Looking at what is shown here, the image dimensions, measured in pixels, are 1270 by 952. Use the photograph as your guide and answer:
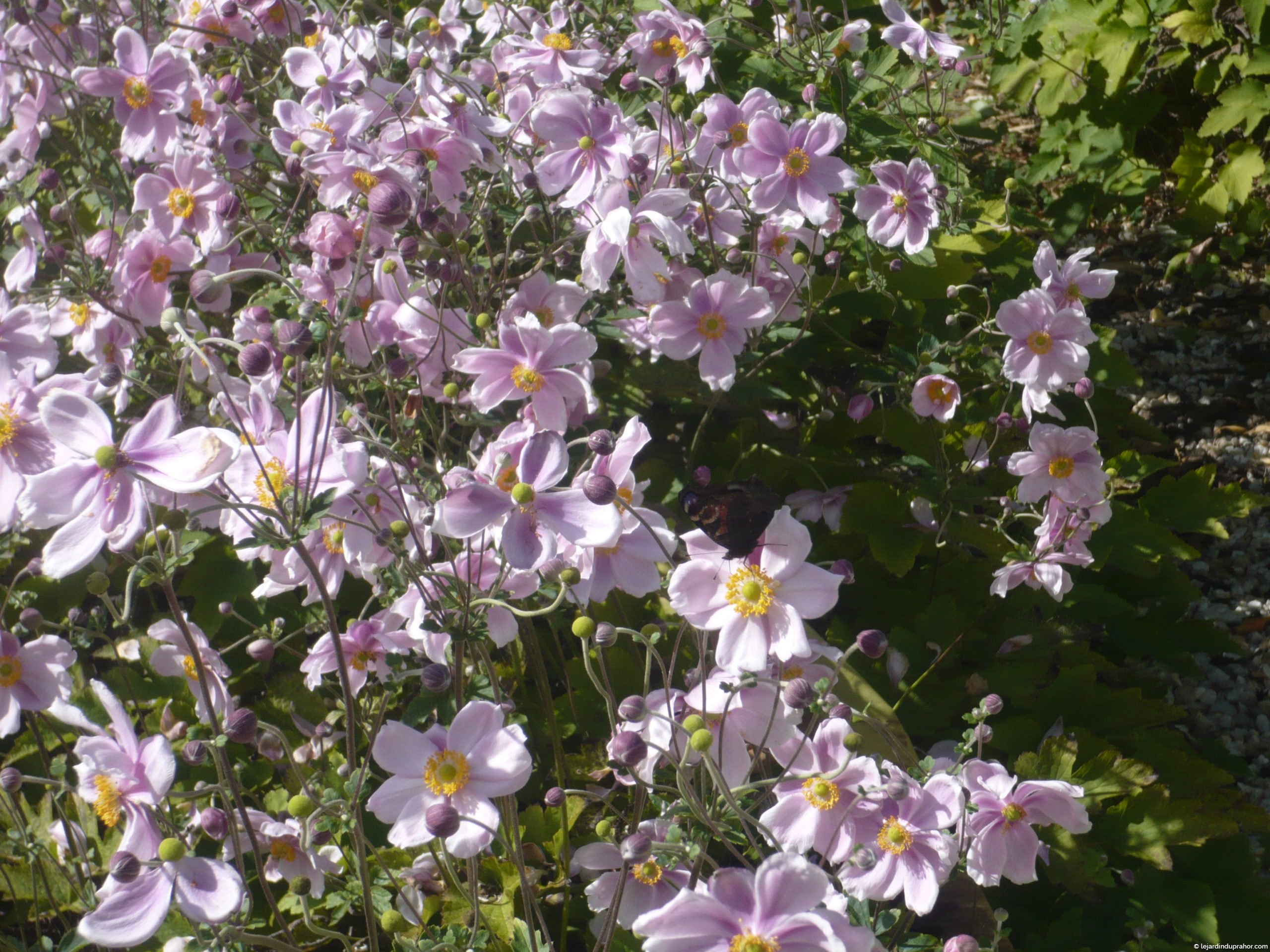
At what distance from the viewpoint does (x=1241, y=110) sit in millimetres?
3887

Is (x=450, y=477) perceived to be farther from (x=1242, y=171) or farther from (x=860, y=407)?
(x=1242, y=171)

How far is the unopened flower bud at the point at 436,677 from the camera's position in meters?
1.55

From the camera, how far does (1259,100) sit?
12.6ft

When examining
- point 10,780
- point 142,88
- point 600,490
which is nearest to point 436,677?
point 600,490

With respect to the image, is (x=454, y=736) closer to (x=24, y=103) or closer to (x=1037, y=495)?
(x=1037, y=495)

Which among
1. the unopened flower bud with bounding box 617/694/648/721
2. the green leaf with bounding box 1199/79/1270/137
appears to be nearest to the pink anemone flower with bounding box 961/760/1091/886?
the unopened flower bud with bounding box 617/694/648/721

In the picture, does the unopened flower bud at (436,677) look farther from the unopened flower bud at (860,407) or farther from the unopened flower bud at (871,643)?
the unopened flower bud at (860,407)

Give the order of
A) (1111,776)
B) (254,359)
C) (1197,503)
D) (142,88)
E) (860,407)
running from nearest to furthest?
(254,359)
(1111,776)
(142,88)
(860,407)
(1197,503)

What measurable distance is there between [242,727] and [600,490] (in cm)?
64

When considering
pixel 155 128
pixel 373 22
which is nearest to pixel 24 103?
pixel 155 128

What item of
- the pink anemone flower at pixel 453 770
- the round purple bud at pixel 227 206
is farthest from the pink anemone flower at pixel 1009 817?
the round purple bud at pixel 227 206

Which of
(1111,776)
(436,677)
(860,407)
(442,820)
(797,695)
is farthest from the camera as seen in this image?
(860,407)

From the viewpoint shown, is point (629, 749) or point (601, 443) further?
point (601, 443)

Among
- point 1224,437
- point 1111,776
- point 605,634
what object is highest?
point 605,634
